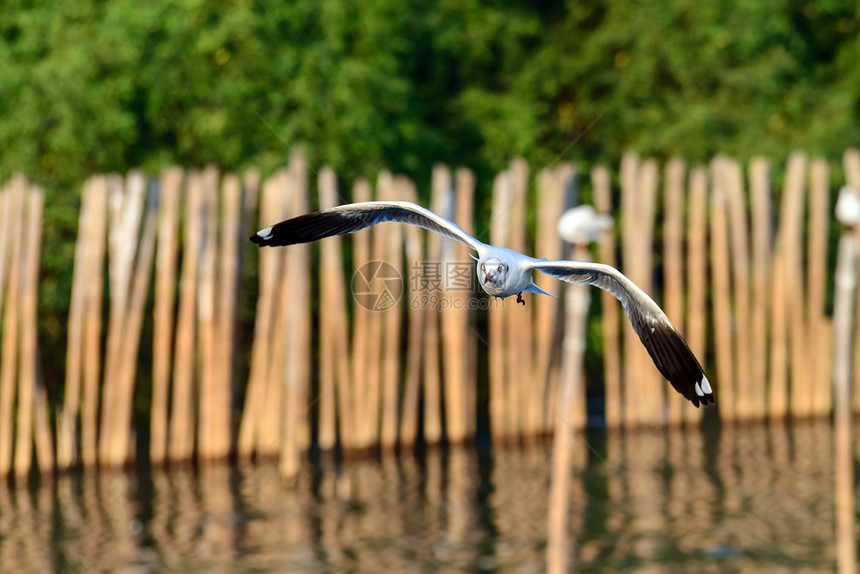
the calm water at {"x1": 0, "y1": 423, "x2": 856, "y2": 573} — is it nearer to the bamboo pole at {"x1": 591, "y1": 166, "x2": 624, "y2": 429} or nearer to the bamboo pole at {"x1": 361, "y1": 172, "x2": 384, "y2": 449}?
the bamboo pole at {"x1": 361, "y1": 172, "x2": 384, "y2": 449}

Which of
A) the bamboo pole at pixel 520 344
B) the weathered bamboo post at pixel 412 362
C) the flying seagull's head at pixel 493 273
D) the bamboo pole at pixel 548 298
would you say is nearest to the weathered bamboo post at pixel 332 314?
the weathered bamboo post at pixel 412 362

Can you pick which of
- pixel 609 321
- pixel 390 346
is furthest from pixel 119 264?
pixel 609 321

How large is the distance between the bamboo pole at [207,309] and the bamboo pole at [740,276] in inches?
344

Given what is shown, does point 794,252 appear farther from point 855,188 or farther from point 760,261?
point 855,188

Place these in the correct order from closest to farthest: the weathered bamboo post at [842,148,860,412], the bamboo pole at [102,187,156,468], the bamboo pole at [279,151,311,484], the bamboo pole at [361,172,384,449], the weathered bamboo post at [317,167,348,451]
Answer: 1. the bamboo pole at [279,151,311,484]
2. the bamboo pole at [102,187,156,468]
3. the weathered bamboo post at [317,167,348,451]
4. the bamboo pole at [361,172,384,449]
5. the weathered bamboo post at [842,148,860,412]

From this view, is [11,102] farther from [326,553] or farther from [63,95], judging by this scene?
[326,553]

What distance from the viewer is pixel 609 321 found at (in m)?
22.3

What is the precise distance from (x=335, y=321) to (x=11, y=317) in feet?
15.7

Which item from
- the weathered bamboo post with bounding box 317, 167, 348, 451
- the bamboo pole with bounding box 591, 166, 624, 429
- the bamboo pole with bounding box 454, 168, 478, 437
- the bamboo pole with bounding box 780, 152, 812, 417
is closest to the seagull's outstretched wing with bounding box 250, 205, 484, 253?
the bamboo pole with bounding box 454, 168, 478, 437

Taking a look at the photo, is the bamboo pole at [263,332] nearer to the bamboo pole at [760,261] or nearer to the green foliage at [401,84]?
the green foliage at [401,84]

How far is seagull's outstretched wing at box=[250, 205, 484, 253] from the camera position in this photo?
3.17 meters

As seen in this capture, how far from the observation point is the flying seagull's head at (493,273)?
2324 mm

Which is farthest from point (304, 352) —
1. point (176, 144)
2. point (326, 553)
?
point (176, 144)

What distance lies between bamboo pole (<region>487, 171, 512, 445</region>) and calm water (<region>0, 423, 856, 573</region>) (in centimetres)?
53
